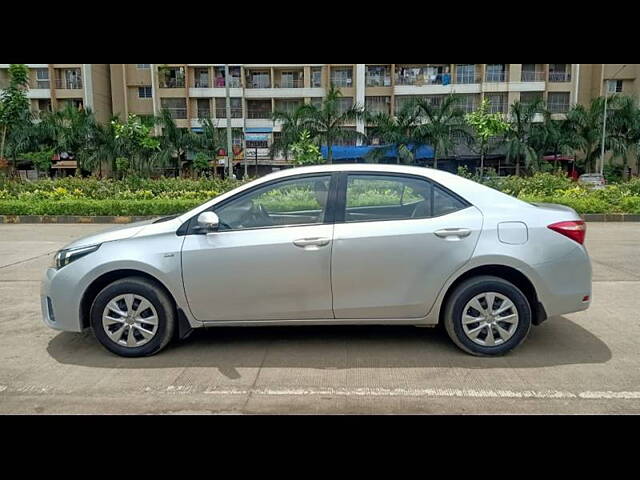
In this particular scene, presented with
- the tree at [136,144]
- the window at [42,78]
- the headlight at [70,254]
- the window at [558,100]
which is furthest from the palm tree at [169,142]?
the window at [558,100]

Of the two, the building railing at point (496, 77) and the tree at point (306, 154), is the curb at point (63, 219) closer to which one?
the tree at point (306, 154)

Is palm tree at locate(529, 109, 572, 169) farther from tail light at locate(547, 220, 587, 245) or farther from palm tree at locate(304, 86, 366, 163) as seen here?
tail light at locate(547, 220, 587, 245)

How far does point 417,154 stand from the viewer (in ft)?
91.4

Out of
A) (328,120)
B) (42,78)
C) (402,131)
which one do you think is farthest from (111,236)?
(42,78)

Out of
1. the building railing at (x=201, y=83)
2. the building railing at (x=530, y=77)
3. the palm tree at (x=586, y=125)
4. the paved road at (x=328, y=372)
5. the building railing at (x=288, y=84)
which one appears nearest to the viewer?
the paved road at (x=328, y=372)

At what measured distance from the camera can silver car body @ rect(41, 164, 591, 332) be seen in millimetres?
3809

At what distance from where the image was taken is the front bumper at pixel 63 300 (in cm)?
390

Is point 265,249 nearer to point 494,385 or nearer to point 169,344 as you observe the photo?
point 169,344

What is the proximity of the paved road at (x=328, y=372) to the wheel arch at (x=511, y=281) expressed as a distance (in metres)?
0.40

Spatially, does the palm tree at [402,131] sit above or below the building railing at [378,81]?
below

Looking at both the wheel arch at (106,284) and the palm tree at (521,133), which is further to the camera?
the palm tree at (521,133)

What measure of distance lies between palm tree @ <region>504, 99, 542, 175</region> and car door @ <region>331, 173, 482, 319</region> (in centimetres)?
2884
